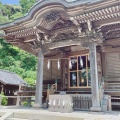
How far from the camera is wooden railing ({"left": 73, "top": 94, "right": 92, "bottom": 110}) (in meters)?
6.92

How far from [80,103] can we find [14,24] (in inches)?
203

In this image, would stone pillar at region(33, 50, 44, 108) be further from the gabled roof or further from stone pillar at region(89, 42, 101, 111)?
the gabled roof

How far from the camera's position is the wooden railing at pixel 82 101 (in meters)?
6.92

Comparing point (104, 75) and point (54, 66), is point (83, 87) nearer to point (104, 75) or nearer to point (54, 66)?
point (104, 75)

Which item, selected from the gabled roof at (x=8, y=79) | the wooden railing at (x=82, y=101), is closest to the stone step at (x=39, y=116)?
the wooden railing at (x=82, y=101)

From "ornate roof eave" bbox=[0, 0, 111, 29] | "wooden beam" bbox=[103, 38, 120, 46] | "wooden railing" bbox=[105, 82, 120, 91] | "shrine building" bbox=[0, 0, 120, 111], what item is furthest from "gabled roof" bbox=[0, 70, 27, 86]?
"wooden beam" bbox=[103, 38, 120, 46]

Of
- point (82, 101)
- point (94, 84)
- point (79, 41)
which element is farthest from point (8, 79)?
point (94, 84)

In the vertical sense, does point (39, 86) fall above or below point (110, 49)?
below

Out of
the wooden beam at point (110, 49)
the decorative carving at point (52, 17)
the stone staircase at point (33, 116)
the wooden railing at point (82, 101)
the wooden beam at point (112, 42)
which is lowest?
the stone staircase at point (33, 116)

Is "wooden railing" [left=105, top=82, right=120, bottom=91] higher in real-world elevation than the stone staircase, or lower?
higher

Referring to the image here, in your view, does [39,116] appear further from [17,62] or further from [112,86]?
[17,62]

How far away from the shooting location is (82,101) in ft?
23.4

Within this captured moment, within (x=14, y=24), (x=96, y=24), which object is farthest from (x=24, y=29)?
(x=96, y=24)

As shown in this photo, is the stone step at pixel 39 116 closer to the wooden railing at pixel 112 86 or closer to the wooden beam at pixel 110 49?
the wooden railing at pixel 112 86
